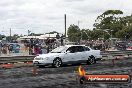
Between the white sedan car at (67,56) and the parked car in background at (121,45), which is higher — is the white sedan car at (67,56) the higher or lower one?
the lower one

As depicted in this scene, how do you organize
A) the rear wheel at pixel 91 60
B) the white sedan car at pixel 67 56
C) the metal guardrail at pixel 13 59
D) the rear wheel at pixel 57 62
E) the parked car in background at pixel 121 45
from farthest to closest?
the parked car in background at pixel 121 45 → the metal guardrail at pixel 13 59 → the rear wheel at pixel 91 60 → the rear wheel at pixel 57 62 → the white sedan car at pixel 67 56

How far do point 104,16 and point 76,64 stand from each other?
269 feet

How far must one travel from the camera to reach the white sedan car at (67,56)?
23625 millimetres

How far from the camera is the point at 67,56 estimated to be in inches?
964

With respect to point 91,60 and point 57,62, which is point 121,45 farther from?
point 57,62

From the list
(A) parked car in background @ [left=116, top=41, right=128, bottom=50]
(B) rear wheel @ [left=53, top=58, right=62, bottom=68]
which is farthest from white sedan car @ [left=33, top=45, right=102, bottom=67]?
(A) parked car in background @ [left=116, top=41, right=128, bottom=50]

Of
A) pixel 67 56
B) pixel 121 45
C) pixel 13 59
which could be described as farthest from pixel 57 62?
pixel 121 45

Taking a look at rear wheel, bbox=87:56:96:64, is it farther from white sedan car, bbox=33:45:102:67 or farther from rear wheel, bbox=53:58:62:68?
rear wheel, bbox=53:58:62:68

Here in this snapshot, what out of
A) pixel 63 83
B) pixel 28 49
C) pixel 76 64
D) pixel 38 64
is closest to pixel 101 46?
pixel 28 49

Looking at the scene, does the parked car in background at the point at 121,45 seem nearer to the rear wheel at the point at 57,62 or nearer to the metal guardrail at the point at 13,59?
the metal guardrail at the point at 13,59

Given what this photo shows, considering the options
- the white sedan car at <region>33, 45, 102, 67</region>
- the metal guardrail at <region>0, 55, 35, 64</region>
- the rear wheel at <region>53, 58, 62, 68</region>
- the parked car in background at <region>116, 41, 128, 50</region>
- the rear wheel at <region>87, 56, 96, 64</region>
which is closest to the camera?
the white sedan car at <region>33, 45, 102, 67</region>

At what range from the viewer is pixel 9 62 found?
26438 mm

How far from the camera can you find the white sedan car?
2362 cm

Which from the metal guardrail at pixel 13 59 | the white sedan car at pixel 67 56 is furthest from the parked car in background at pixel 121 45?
the metal guardrail at pixel 13 59
